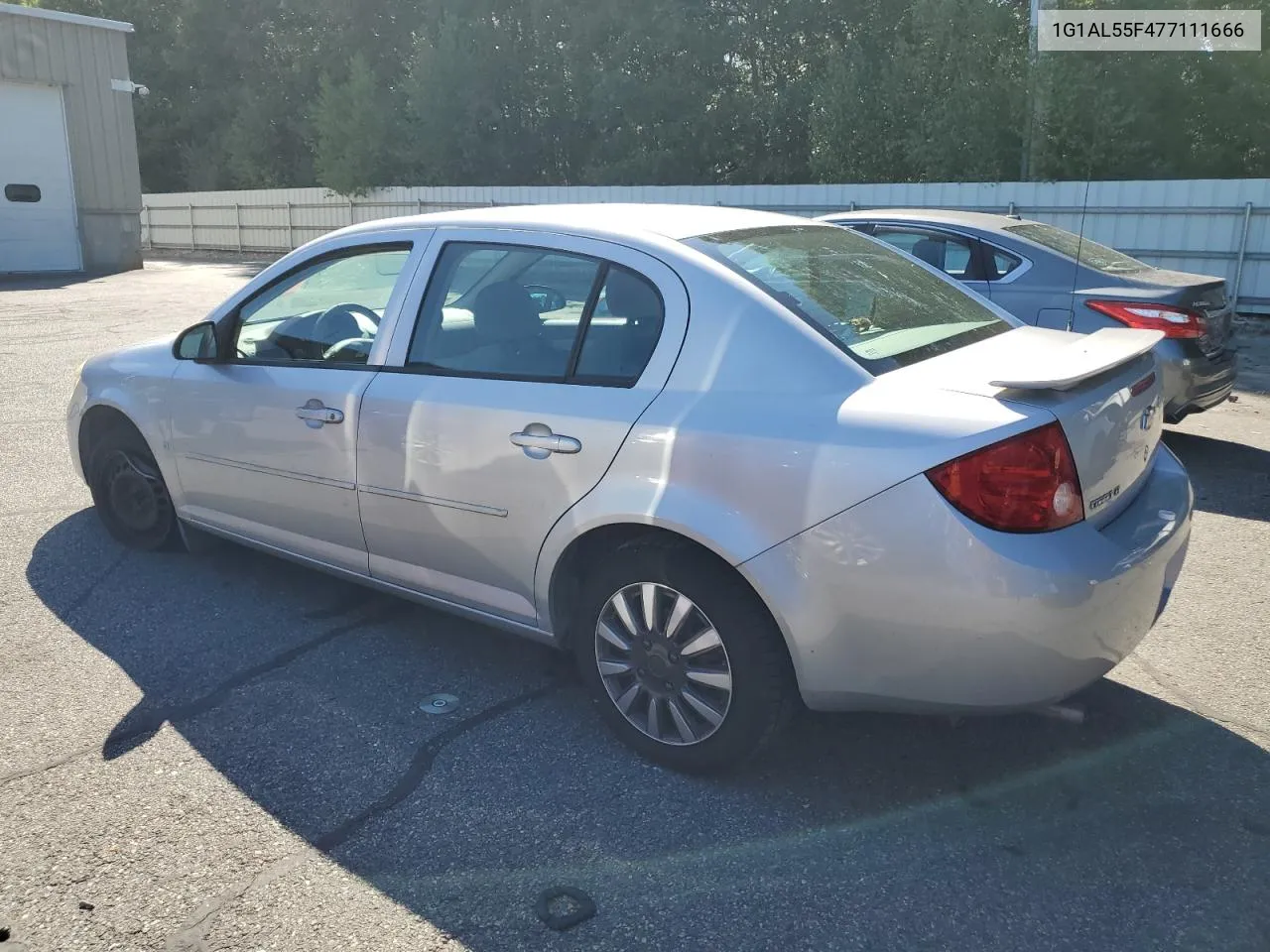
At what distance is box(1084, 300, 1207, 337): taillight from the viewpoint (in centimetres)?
632

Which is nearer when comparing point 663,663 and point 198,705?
point 663,663

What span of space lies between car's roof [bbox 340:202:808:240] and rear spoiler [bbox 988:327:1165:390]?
1.09 m

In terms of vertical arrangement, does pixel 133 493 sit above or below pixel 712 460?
below

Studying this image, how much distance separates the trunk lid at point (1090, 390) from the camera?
9.03 ft

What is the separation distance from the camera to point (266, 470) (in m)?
4.14

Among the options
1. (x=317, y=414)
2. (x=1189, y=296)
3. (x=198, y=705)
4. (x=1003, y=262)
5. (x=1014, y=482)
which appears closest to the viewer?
(x=1014, y=482)

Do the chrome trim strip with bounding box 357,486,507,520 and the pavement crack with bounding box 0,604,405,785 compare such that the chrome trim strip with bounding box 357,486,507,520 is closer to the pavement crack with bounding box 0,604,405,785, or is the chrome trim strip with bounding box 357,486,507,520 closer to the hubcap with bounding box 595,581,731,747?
the hubcap with bounding box 595,581,731,747

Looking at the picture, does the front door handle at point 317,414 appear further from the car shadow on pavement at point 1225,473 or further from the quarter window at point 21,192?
the quarter window at point 21,192

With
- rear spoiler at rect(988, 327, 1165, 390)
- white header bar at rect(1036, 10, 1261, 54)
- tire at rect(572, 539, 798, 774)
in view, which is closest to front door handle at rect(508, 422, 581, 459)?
tire at rect(572, 539, 798, 774)

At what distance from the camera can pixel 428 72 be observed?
1150 inches

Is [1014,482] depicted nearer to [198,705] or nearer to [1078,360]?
[1078,360]

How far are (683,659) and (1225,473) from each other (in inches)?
192

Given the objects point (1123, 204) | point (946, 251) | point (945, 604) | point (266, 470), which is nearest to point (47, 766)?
point (266, 470)

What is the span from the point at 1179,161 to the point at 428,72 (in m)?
19.2
